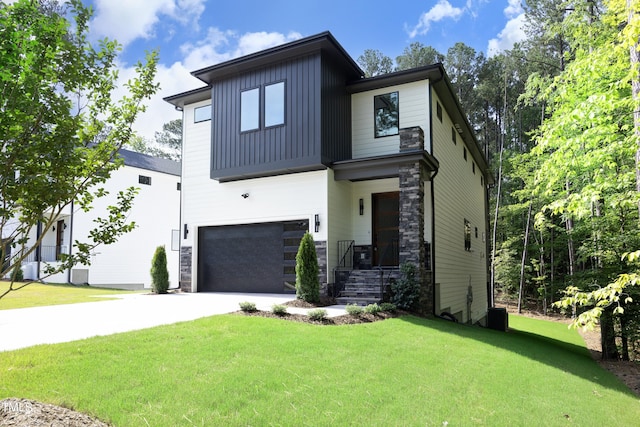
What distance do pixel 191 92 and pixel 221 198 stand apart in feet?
12.4

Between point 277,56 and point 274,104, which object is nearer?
point 277,56

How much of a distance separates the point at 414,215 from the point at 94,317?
695 centimetres

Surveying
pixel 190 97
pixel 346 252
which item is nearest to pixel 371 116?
pixel 346 252

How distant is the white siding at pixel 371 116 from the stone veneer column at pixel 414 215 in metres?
1.07

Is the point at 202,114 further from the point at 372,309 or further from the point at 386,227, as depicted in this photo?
the point at 372,309

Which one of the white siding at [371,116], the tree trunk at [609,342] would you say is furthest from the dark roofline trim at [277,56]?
the tree trunk at [609,342]

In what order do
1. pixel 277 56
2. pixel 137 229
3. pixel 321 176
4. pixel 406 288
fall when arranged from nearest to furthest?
pixel 406 288 → pixel 321 176 → pixel 277 56 → pixel 137 229

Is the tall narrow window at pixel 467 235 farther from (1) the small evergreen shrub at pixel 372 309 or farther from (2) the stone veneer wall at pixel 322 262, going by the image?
(1) the small evergreen shrub at pixel 372 309

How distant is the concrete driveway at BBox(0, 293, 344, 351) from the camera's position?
587 cm

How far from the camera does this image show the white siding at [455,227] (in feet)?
39.7

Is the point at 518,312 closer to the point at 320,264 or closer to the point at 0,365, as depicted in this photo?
the point at 320,264

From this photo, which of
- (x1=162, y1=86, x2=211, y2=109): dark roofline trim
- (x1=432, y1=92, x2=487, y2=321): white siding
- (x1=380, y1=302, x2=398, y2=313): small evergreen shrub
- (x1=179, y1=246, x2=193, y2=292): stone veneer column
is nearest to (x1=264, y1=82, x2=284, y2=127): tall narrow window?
(x1=162, y1=86, x2=211, y2=109): dark roofline trim

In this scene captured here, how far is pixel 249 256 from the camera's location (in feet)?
41.8

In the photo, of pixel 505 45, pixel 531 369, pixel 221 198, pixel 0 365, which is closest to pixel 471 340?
pixel 531 369
